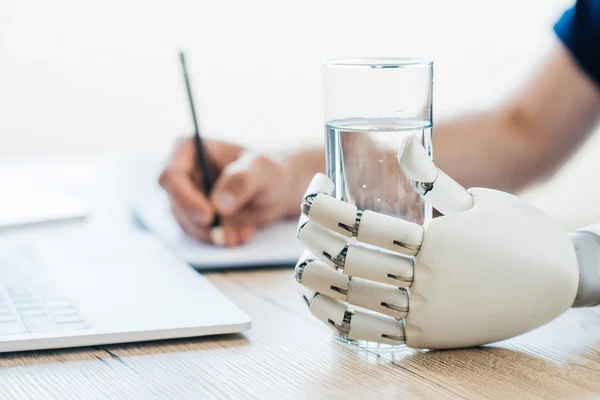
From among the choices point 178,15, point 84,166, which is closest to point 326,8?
point 178,15

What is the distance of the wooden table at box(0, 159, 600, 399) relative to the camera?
49 cm

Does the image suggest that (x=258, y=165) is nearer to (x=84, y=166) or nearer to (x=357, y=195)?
(x=357, y=195)

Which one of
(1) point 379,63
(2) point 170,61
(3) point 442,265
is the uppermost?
(1) point 379,63

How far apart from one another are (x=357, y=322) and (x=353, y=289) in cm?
2

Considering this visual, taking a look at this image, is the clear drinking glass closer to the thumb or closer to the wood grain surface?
the wood grain surface

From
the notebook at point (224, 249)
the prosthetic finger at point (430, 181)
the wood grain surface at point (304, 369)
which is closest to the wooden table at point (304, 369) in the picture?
the wood grain surface at point (304, 369)

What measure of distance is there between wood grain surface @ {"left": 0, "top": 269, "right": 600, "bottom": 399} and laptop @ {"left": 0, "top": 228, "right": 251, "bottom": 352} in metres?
0.01

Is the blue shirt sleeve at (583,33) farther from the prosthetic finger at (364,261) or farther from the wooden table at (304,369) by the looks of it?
the prosthetic finger at (364,261)

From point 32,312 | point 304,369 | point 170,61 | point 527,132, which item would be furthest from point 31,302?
point 170,61

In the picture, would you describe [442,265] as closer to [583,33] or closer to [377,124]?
[377,124]

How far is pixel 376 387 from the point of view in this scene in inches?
19.6

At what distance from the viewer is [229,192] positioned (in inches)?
37.3

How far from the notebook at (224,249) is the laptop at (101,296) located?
0.04m

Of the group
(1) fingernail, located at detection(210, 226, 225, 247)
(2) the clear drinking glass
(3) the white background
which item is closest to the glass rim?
(2) the clear drinking glass
